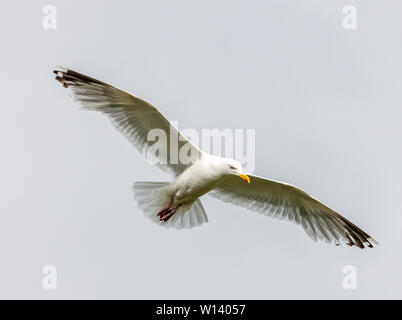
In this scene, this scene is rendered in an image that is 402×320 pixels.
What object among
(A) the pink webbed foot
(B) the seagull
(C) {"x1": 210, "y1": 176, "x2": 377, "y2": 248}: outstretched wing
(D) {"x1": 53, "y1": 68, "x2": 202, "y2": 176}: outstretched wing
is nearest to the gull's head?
(B) the seagull

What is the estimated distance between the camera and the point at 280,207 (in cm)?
1189

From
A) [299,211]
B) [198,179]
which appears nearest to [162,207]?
[198,179]

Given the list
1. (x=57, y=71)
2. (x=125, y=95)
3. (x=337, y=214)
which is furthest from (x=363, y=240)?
(x=57, y=71)

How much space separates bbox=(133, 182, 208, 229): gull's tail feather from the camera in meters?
11.1

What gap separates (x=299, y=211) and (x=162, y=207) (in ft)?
6.49

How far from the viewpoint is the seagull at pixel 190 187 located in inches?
417

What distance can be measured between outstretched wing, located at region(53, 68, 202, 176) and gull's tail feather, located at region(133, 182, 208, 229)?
505 millimetres

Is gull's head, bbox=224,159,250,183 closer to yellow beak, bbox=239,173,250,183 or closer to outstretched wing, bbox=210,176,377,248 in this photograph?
yellow beak, bbox=239,173,250,183

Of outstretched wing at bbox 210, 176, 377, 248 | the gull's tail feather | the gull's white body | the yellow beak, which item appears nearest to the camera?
the yellow beak

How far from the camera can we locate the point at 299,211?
11.9 metres

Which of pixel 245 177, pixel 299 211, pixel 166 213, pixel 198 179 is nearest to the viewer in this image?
pixel 245 177

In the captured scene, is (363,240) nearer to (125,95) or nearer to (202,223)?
(202,223)

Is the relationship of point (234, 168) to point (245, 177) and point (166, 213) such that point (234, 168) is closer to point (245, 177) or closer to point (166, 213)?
point (245, 177)

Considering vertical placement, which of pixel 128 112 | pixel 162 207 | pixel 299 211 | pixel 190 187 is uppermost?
pixel 128 112
